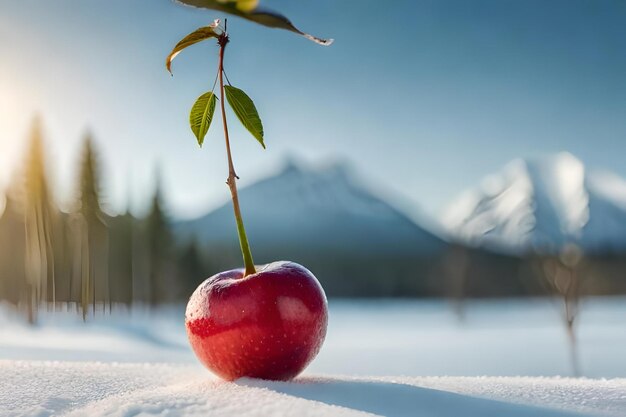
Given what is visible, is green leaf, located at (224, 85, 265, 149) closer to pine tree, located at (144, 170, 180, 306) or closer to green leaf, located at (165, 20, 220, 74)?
green leaf, located at (165, 20, 220, 74)

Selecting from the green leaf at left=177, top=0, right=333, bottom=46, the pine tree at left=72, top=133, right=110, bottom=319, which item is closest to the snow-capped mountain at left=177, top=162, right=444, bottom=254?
the pine tree at left=72, top=133, right=110, bottom=319

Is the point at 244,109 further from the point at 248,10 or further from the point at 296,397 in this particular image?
the point at 248,10

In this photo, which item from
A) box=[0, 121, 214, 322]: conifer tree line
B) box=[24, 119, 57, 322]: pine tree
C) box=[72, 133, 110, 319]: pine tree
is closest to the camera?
box=[24, 119, 57, 322]: pine tree

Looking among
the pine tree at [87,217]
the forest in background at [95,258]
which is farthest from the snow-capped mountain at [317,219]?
the pine tree at [87,217]

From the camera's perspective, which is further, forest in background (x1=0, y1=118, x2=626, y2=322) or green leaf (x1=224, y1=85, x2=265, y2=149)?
forest in background (x1=0, y1=118, x2=626, y2=322)

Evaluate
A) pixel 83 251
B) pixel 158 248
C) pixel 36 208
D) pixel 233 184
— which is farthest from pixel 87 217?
pixel 233 184

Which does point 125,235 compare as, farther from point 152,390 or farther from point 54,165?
point 152,390

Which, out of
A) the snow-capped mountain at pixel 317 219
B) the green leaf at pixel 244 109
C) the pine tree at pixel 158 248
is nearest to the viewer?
the green leaf at pixel 244 109

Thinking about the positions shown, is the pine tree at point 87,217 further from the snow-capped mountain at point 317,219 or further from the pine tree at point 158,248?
the snow-capped mountain at point 317,219
